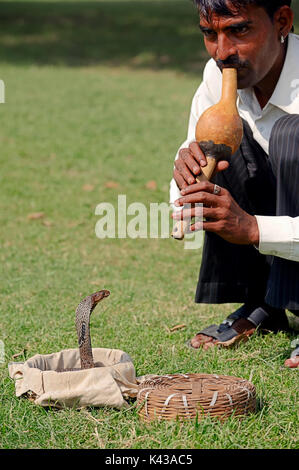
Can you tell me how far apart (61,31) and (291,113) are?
1448 cm

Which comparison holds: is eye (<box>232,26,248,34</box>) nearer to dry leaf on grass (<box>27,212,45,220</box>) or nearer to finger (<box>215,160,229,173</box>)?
finger (<box>215,160,229,173</box>)

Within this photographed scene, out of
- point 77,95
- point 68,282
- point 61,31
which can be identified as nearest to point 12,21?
point 61,31

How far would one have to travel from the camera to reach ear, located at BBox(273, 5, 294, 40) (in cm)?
306

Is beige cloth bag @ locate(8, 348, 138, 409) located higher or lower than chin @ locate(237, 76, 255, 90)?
lower

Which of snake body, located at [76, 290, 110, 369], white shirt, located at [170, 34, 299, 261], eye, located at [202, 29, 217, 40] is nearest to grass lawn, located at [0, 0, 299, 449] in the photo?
snake body, located at [76, 290, 110, 369]

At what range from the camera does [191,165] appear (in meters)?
2.82

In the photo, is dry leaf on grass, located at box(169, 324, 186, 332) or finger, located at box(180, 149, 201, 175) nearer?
finger, located at box(180, 149, 201, 175)

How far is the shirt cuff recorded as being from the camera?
2.92 metres

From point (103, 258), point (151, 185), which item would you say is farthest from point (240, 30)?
point (151, 185)

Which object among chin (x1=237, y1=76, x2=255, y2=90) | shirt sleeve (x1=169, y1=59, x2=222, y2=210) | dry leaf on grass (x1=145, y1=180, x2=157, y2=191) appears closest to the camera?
chin (x1=237, y1=76, x2=255, y2=90)

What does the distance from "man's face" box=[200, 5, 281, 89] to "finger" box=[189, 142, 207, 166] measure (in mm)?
355

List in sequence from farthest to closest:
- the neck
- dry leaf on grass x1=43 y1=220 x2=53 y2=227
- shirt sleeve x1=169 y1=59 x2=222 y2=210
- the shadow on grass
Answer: the shadow on grass → dry leaf on grass x1=43 y1=220 x2=53 y2=227 → shirt sleeve x1=169 y1=59 x2=222 y2=210 → the neck

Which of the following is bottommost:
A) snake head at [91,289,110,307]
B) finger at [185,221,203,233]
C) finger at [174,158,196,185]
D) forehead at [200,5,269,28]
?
snake head at [91,289,110,307]

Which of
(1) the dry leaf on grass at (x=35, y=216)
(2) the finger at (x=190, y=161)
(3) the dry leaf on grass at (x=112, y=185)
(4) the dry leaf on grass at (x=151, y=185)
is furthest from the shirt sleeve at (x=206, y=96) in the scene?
(3) the dry leaf on grass at (x=112, y=185)
